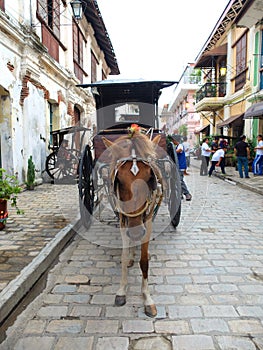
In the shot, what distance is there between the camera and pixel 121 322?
2686 millimetres

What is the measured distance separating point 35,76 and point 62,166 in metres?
2.96

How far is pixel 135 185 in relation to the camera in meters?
2.73

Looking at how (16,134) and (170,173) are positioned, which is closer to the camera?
(170,173)

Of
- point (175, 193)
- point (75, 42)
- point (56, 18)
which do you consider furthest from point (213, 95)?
point (175, 193)

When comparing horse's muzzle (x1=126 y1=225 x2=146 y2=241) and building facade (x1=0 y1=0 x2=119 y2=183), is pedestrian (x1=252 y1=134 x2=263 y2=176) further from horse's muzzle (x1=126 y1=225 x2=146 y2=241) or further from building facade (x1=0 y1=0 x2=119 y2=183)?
horse's muzzle (x1=126 y1=225 x2=146 y2=241)

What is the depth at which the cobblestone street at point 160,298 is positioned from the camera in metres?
2.44

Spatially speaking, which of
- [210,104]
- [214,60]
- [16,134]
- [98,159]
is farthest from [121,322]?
[214,60]

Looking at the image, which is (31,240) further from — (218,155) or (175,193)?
(218,155)

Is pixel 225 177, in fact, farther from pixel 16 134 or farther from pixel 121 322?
pixel 121 322

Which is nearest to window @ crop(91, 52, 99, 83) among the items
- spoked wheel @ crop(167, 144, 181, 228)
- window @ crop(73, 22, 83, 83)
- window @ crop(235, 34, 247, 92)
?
window @ crop(73, 22, 83, 83)

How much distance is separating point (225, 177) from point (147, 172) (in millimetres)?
10966

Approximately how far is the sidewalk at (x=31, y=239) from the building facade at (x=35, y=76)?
174cm

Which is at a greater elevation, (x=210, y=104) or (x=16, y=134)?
(x=210, y=104)

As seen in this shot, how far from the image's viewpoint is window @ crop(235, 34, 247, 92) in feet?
52.6
